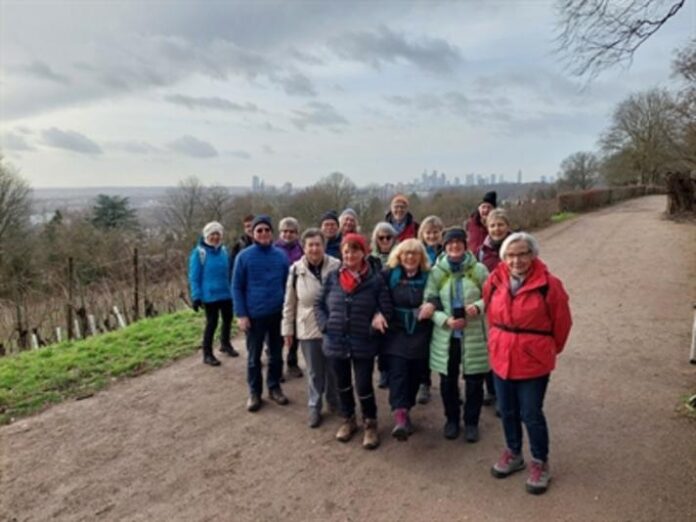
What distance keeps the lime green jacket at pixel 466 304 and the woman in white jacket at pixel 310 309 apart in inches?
39.4

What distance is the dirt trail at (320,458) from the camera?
3.57 m

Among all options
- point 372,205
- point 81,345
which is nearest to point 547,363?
point 81,345

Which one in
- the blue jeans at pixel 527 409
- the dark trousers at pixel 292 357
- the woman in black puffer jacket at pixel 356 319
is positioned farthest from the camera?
the dark trousers at pixel 292 357

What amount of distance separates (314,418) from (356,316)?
1.17m

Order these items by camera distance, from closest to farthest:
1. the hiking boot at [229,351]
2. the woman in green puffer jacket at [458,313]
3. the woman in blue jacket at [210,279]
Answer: the woman in green puffer jacket at [458,313] < the woman in blue jacket at [210,279] < the hiking boot at [229,351]

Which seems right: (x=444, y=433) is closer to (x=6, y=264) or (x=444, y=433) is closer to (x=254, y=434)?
(x=254, y=434)

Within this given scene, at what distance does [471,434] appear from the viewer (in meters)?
4.36

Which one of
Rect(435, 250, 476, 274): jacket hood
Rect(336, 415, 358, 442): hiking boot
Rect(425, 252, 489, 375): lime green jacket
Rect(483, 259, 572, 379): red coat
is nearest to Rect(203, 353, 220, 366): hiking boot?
Rect(336, 415, 358, 442): hiking boot

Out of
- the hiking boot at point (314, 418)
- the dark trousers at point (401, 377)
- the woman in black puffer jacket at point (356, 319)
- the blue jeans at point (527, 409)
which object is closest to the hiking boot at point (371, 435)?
the woman in black puffer jacket at point (356, 319)

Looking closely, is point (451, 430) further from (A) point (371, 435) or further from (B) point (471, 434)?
(A) point (371, 435)

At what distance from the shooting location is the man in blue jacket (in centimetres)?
513

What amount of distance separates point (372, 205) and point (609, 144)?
2629cm

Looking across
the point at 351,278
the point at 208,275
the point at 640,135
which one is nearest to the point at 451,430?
the point at 351,278

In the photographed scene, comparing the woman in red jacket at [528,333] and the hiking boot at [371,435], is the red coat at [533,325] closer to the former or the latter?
the woman in red jacket at [528,333]
